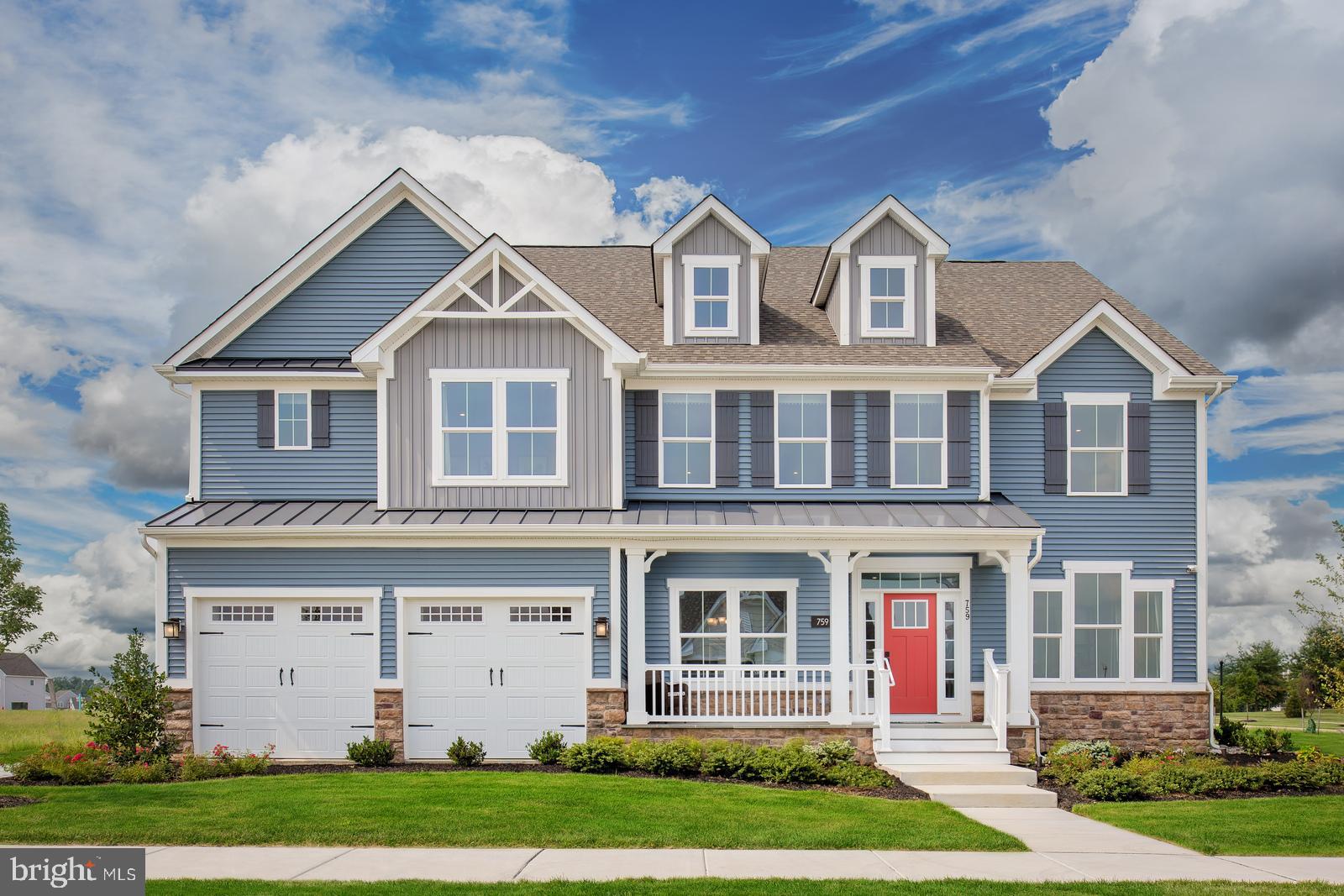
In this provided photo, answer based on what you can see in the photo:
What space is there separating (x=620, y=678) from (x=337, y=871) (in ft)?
25.3

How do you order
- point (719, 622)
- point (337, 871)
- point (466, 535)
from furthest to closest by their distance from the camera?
point (719, 622) < point (466, 535) < point (337, 871)

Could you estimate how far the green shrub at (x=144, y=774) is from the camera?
50.0 ft

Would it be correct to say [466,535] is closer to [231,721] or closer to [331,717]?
[331,717]

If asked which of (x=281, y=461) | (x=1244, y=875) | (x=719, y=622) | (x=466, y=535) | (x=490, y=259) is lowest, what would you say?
(x=1244, y=875)

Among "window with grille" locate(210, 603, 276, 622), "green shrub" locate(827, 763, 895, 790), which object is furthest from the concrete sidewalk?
"window with grille" locate(210, 603, 276, 622)

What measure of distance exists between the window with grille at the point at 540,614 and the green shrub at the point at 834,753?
4.42 meters

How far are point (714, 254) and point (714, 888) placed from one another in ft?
42.7

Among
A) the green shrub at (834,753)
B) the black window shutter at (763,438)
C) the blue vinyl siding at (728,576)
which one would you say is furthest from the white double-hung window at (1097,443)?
the green shrub at (834,753)

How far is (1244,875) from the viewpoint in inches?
406

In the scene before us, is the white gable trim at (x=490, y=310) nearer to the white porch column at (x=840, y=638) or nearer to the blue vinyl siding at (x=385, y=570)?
the blue vinyl siding at (x=385, y=570)

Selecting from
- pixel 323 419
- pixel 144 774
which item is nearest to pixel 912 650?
pixel 323 419

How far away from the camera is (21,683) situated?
62.4 m

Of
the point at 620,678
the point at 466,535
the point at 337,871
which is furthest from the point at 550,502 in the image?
the point at 337,871

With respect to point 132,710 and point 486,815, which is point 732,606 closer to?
point 486,815
